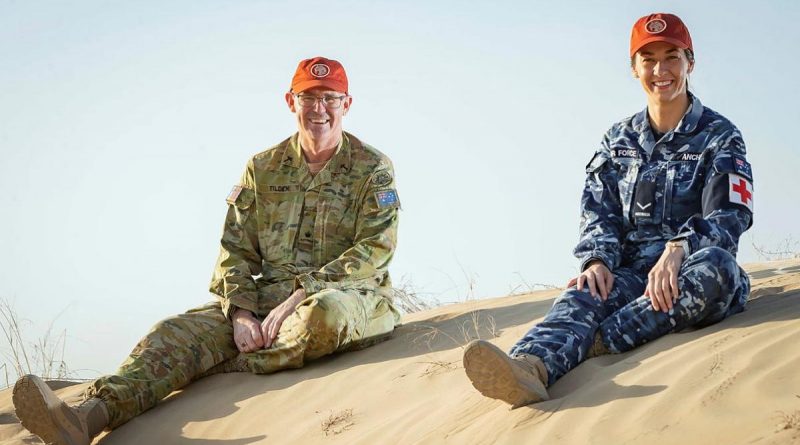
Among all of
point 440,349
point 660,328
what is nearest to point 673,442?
point 660,328

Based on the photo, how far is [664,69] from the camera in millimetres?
4742

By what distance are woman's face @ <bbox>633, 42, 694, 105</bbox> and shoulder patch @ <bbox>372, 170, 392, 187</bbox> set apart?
195 centimetres

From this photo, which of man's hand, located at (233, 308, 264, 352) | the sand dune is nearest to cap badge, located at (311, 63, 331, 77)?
man's hand, located at (233, 308, 264, 352)

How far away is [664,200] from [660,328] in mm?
701

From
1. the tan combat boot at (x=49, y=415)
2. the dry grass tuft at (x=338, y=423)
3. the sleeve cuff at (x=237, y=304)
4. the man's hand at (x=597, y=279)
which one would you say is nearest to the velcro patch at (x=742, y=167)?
the man's hand at (x=597, y=279)

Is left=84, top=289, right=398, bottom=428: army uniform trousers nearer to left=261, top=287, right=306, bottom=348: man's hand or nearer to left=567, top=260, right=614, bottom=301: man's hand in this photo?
left=261, top=287, right=306, bottom=348: man's hand

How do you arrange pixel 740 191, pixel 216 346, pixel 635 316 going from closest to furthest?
pixel 635 316 < pixel 740 191 < pixel 216 346

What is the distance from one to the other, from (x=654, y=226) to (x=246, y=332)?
2.49 m

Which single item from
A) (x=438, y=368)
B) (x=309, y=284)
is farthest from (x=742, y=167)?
(x=309, y=284)

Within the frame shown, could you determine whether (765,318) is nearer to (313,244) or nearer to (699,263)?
(699,263)

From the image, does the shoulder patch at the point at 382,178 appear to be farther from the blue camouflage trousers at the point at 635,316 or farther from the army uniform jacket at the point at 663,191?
the blue camouflage trousers at the point at 635,316

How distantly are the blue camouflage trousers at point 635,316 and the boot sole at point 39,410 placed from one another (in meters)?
2.37

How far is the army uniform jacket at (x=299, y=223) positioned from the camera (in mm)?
6047

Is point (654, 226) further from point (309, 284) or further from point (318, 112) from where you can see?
point (318, 112)
